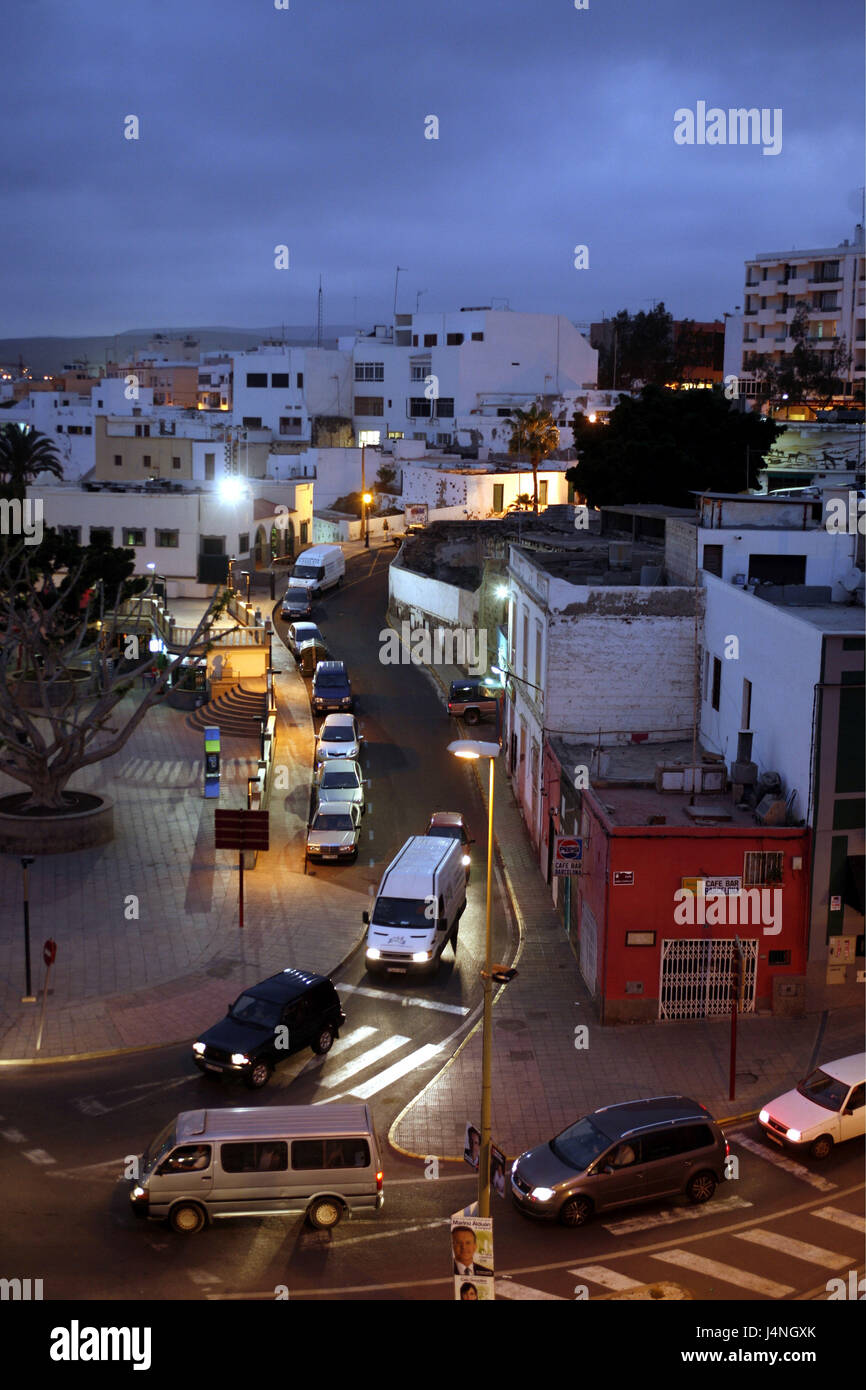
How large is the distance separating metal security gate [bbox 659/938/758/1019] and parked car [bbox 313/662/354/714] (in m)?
22.0

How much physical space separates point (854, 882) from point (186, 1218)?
39.1 ft

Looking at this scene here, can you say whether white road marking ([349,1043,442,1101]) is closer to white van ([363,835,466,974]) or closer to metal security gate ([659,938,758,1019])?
white van ([363,835,466,974])

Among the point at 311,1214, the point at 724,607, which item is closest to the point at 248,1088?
the point at 311,1214

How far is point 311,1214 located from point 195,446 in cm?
6298

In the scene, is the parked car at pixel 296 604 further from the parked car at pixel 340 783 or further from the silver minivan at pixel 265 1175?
the silver minivan at pixel 265 1175

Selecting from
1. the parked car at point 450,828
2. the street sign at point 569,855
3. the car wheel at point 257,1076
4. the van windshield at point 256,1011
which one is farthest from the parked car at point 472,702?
the car wheel at point 257,1076

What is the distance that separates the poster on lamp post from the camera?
13.0 metres

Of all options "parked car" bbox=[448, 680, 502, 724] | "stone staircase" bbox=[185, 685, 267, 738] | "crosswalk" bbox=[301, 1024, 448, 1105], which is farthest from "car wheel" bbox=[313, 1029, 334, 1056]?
"parked car" bbox=[448, 680, 502, 724]

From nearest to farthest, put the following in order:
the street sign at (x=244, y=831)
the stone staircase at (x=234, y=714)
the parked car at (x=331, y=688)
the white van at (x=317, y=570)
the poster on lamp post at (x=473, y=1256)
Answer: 1. the poster on lamp post at (x=473, y=1256)
2. the street sign at (x=244, y=831)
3. the stone staircase at (x=234, y=714)
4. the parked car at (x=331, y=688)
5. the white van at (x=317, y=570)

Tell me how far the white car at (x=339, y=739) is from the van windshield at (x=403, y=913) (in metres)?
10.9

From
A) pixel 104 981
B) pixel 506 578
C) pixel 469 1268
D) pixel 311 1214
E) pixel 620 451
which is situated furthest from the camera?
pixel 620 451

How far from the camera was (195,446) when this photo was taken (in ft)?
245

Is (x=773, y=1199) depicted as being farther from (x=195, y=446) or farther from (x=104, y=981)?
(x=195, y=446)

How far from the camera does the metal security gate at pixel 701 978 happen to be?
22.1 metres
